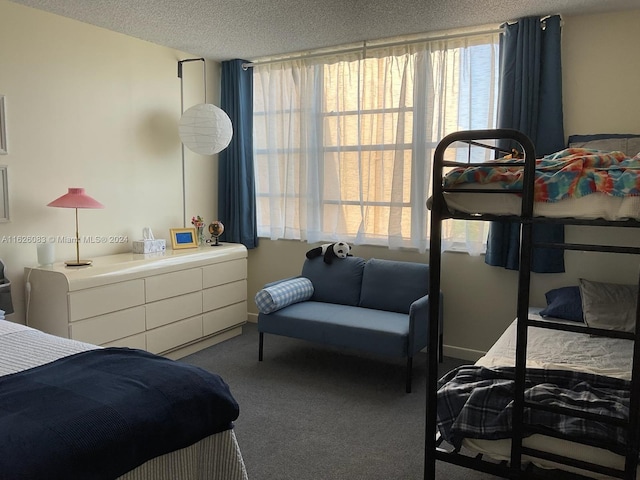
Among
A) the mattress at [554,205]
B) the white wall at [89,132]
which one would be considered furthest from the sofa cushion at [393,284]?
the mattress at [554,205]

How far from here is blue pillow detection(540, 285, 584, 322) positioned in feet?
11.2

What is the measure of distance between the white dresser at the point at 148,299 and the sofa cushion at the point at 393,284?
1.23 m

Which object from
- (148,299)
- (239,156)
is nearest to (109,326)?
(148,299)

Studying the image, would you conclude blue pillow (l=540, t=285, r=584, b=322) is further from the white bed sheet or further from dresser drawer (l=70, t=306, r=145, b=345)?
dresser drawer (l=70, t=306, r=145, b=345)

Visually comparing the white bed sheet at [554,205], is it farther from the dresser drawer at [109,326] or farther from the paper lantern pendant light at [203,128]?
the paper lantern pendant light at [203,128]

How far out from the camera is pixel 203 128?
4.39 m

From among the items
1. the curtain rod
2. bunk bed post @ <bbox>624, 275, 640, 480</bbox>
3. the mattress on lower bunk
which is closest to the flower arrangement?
the curtain rod

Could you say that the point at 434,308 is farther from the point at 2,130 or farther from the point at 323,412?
the point at 2,130

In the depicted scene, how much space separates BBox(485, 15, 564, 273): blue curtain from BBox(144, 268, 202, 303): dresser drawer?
2470 mm

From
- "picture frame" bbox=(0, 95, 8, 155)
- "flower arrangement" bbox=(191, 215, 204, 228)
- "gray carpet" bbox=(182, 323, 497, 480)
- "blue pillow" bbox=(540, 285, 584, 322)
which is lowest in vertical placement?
"gray carpet" bbox=(182, 323, 497, 480)

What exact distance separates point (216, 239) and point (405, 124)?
1.97 metres

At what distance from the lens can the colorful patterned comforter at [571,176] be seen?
172 cm

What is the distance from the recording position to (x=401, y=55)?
429 cm

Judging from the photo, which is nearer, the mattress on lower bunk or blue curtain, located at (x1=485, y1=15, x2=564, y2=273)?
the mattress on lower bunk
